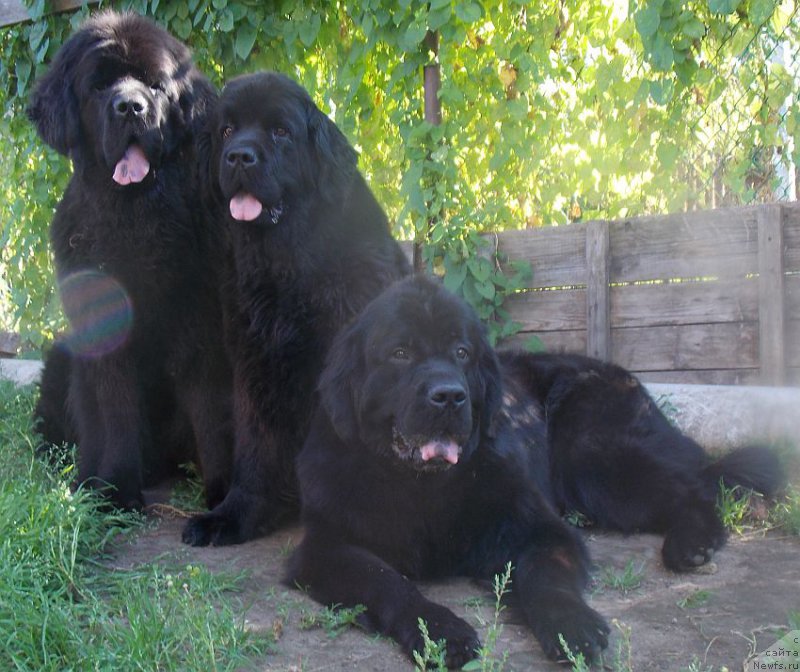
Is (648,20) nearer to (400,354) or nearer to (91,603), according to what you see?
(400,354)

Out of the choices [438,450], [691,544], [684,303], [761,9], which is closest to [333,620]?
[438,450]

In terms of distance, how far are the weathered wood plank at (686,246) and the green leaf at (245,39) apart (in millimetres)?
2095

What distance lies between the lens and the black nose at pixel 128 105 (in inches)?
112

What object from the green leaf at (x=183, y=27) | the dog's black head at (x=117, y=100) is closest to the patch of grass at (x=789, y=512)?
the dog's black head at (x=117, y=100)

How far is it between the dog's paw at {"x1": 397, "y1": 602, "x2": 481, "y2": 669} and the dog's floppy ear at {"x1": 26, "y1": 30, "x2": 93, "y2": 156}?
204cm

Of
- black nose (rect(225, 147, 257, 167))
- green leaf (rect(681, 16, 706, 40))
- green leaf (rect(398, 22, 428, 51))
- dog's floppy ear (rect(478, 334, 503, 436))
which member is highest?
green leaf (rect(398, 22, 428, 51))

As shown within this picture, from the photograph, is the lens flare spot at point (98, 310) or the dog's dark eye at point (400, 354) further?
the lens flare spot at point (98, 310)

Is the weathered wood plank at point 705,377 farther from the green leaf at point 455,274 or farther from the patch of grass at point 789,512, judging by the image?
the patch of grass at point 789,512

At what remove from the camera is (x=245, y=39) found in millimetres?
4711

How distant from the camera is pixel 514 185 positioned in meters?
5.09

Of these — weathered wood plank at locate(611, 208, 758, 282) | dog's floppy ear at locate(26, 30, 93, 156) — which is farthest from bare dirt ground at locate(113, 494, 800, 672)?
weathered wood plank at locate(611, 208, 758, 282)

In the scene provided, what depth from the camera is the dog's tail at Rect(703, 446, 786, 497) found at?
9.61ft

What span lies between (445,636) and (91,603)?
2.68 feet

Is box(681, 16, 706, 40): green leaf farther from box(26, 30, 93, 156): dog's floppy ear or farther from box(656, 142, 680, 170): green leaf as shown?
box(26, 30, 93, 156): dog's floppy ear
